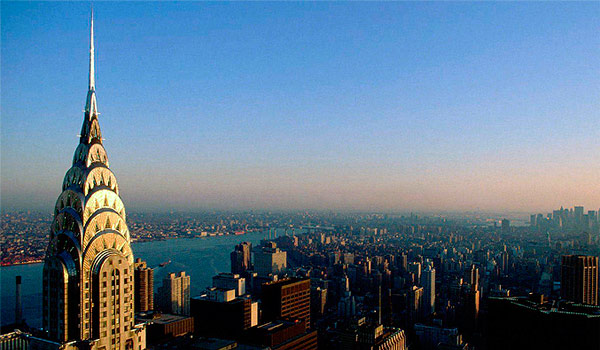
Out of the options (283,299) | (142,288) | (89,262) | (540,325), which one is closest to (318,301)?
(283,299)

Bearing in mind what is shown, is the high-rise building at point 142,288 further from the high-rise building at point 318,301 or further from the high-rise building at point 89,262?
the high-rise building at point 89,262

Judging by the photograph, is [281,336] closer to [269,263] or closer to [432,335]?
[432,335]

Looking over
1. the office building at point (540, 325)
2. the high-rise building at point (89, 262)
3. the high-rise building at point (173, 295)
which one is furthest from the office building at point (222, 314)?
the high-rise building at point (89, 262)

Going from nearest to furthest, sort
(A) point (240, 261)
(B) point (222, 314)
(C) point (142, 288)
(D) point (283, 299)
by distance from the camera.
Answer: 1. (B) point (222, 314)
2. (D) point (283, 299)
3. (C) point (142, 288)
4. (A) point (240, 261)

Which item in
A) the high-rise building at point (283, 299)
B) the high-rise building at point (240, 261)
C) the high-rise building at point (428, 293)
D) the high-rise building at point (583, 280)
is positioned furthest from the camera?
the high-rise building at point (240, 261)

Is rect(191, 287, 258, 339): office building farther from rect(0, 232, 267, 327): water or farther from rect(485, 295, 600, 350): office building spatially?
rect(485, 295, 600, 350): office building

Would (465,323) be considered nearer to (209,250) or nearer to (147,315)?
(147,315)

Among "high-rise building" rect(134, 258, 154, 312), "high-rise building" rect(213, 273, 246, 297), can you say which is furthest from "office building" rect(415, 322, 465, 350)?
"high-rise building" rect(134, 258, 154, 312)
